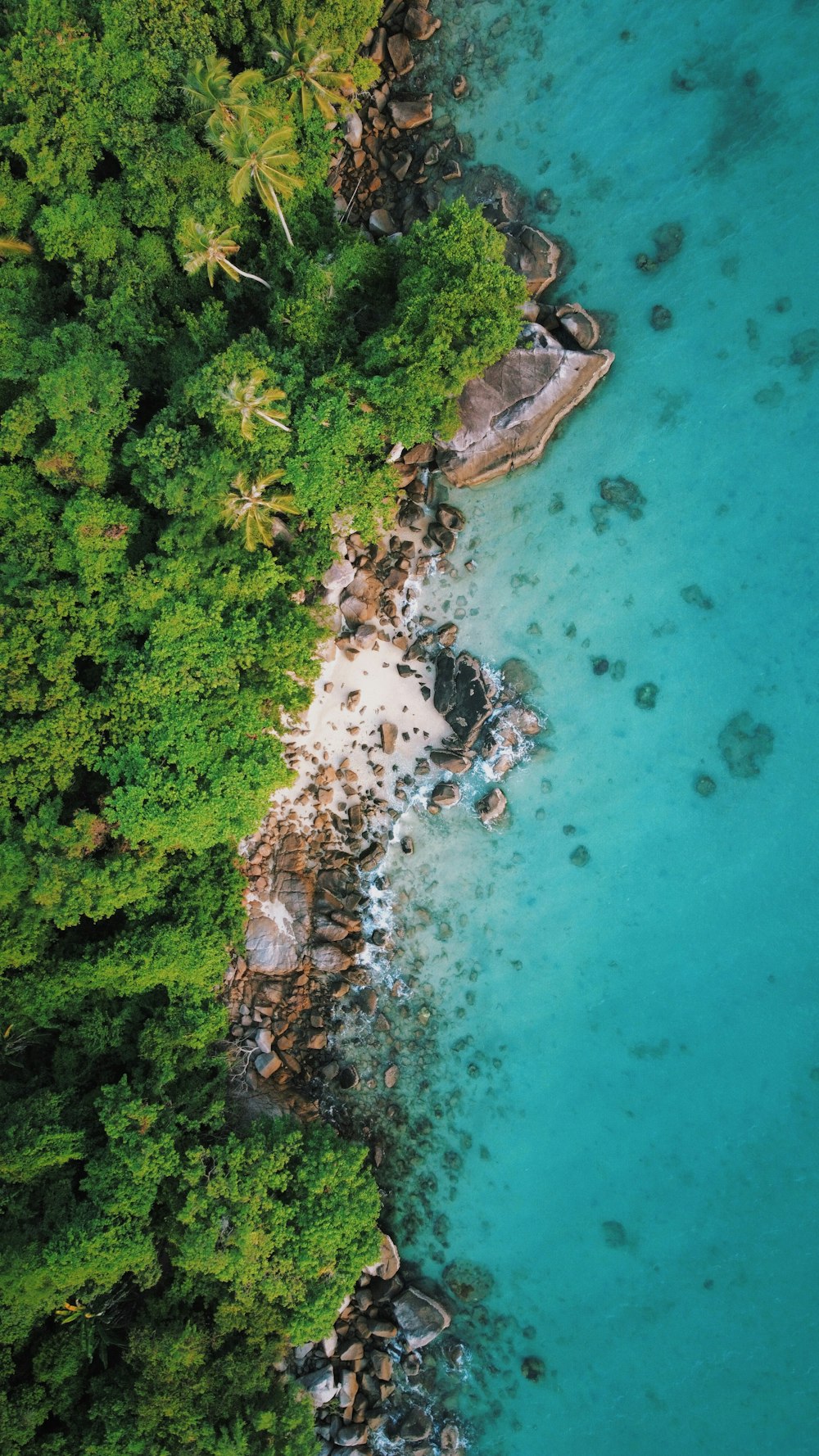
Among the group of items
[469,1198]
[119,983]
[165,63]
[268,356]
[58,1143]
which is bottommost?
[469,1198]

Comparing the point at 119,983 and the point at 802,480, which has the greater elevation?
the point at 802,480

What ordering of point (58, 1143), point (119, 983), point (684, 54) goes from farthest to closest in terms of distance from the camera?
point (684, 54)
point (119, 983)
point (58, 1143)

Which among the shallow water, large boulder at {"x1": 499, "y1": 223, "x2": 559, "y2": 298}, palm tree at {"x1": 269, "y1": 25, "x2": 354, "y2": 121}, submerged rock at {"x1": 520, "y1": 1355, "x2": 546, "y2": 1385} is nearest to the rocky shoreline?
large boulder at {"x1": 499, "y1": 223, "x2": 559, "y2": 298}

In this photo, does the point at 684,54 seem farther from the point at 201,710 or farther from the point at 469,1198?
the point at 469,1198

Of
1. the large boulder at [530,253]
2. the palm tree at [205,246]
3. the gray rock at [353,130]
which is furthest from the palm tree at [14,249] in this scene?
the large boulder at [530,253]

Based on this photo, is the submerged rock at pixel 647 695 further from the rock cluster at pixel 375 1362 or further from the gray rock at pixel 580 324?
the rock cluster at pixel 375 1362

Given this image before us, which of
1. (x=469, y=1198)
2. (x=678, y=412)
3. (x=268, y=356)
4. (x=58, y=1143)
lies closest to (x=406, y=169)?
(x=268, y=356)

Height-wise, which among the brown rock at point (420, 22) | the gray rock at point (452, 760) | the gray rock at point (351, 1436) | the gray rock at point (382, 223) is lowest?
the gray rock at point (351, 1436)

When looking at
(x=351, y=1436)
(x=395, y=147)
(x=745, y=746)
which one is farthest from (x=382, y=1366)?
(x=395, y=147)
